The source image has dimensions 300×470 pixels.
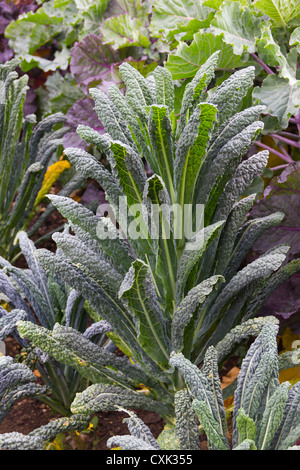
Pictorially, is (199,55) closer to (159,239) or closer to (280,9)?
(280,9)

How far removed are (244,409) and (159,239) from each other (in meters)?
0.40

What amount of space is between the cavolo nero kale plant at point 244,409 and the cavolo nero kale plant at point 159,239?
0.11m

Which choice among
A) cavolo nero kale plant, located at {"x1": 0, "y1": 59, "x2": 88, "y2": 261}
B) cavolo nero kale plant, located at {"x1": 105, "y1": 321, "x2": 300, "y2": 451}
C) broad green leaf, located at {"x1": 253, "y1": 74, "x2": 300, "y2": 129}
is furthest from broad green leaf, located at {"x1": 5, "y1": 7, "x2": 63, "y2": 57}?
cavolo nero kale plant, located at {"x1": 105, "y1": 321, "x2": 300, "y2": 451}

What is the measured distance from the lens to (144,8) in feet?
7.81

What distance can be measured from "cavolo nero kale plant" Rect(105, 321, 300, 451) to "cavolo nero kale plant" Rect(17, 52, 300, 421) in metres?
0.11

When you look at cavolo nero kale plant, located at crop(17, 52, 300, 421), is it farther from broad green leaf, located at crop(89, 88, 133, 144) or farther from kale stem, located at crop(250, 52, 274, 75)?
kale stem, located at crop(250, 52, 274, 75)

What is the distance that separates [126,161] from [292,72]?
0.78 metres

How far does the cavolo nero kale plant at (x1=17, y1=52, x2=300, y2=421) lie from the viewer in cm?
117

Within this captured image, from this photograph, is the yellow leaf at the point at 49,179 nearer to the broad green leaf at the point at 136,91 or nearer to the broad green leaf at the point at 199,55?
the broad green leaf at the point at 199,55

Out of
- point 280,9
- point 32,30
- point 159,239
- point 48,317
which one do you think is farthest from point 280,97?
point 32,30

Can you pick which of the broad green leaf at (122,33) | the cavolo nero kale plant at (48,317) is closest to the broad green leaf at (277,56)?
the broad green leaf at (122,33)

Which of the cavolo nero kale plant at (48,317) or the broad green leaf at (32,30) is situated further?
the broad green leaf at (32,30)

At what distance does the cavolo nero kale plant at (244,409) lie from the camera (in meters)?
0.99

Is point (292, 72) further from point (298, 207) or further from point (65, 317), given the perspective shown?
point (65, 317)
